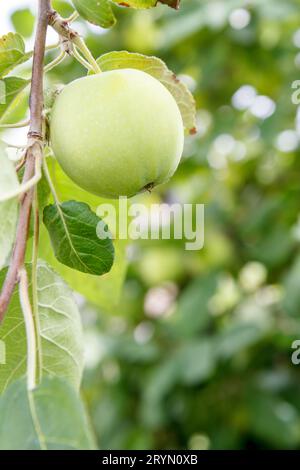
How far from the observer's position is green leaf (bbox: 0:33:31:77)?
28.8 inches

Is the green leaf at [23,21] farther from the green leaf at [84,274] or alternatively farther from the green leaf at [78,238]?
the green leaf at [78,238]

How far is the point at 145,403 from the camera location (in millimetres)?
2193

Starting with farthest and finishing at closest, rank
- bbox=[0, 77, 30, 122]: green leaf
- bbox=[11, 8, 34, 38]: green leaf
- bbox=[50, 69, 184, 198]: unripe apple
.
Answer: bbox=[11, 8, 34, 38]: green leaf
bbox=[0, 77, 30, 122]: green leaf
bbox=[50, 69, 184, 198]: unripe apple

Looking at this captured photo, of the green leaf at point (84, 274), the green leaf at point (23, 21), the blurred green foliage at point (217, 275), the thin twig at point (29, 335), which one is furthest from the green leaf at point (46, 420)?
the green leaf at point (23, 21)

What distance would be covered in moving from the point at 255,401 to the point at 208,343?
23cm

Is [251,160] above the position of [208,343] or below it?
above

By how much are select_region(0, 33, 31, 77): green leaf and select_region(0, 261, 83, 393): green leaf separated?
210 millimetres

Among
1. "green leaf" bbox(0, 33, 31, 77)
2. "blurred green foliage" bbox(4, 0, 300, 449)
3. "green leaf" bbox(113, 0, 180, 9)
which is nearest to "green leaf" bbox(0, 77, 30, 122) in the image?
"green leaf" bbox(0, 33, 31, 77)

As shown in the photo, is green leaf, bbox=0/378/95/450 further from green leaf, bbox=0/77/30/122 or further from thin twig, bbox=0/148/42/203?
green leaf, bbox=0/77/30/122

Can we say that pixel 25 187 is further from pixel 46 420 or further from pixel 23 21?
pixel 23 21

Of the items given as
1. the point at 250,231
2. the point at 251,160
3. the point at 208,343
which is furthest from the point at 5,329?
the point at 251,160

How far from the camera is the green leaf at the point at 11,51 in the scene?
2.40ft

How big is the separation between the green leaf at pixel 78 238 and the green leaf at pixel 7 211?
0.11 m
